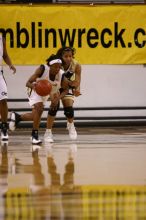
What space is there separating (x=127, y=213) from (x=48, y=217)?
25.9 inches

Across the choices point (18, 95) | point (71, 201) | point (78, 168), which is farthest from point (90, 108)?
point (71, 201)

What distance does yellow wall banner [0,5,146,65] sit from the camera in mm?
16734

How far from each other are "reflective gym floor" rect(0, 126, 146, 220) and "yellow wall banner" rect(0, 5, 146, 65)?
3080 millimetres

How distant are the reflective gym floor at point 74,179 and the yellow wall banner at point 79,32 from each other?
3080 mm

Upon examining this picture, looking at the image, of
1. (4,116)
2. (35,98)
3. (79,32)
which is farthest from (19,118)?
(79,32)

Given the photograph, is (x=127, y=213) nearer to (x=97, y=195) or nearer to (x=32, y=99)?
(x=97, y=195)

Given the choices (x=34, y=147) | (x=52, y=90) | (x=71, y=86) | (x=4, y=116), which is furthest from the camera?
(x=71, y=86)

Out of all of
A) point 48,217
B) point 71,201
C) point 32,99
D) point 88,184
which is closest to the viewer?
point 48,217

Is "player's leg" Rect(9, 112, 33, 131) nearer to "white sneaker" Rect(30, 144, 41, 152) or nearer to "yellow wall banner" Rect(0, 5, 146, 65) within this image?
"white sneaker" Rect(30, 144, 41, 152)

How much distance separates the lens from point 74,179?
8891 mm

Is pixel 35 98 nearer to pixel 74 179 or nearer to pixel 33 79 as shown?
pixel 33 79

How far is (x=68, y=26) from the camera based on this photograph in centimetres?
1697

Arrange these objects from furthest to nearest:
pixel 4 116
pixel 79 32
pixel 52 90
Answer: pixel 79 32 < pixel 4 116 < pixel 52 90

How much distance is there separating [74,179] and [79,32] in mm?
8458
